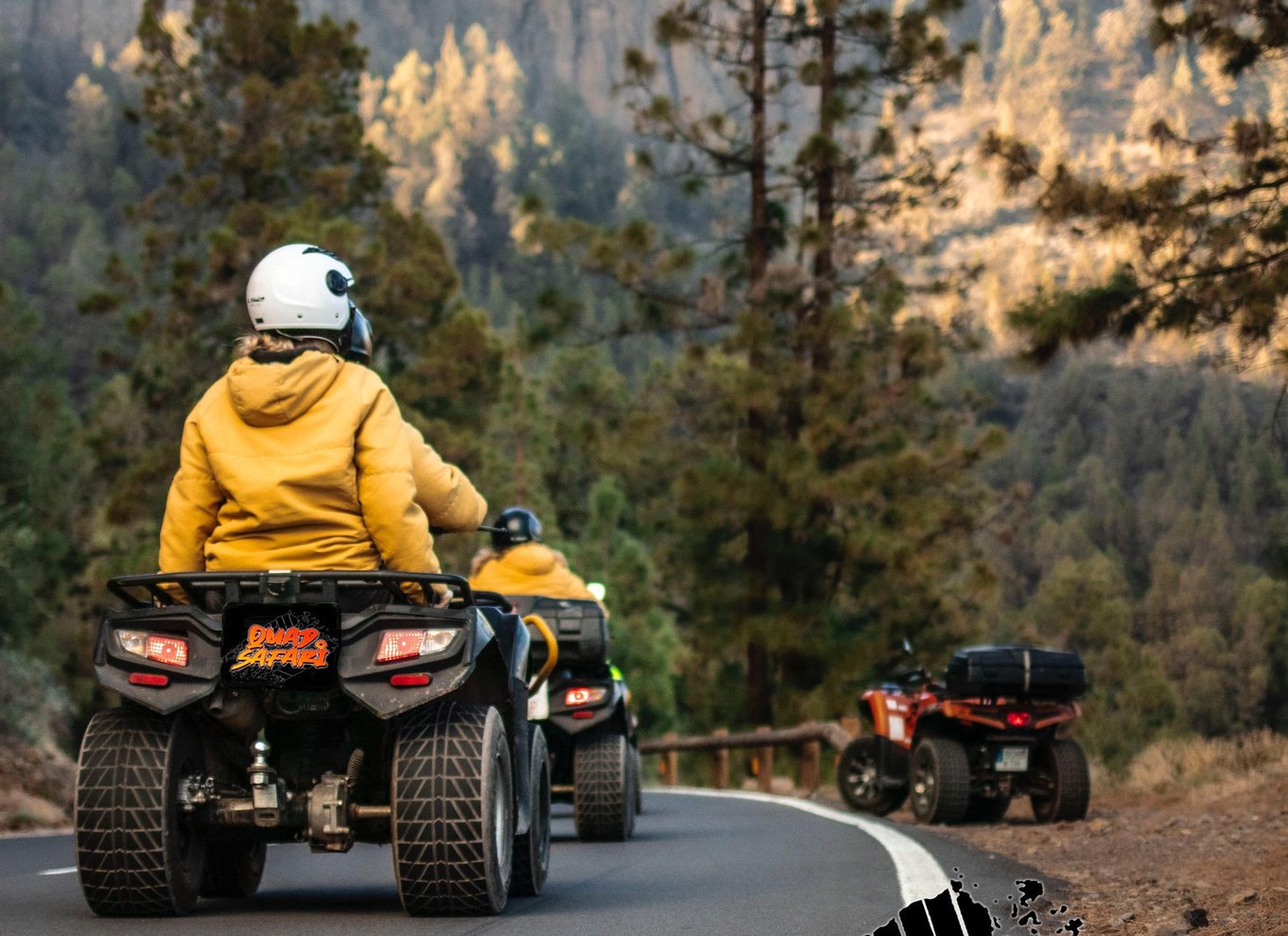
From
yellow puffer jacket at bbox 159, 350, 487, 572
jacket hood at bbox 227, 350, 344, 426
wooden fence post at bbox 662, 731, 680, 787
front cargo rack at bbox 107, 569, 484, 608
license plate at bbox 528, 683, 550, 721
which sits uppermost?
jacket hood at bbox 227, 350, 344, 426

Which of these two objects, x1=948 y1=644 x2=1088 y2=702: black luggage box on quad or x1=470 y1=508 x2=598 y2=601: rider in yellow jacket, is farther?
x1=948 y1=644 x2=1088 y2=702: black luggage box on quad

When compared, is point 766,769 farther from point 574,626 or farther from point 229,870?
point 229,870

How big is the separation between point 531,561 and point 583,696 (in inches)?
55.1

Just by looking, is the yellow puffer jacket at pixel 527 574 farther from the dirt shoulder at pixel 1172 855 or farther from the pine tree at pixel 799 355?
the pine tree at pixel 799 355

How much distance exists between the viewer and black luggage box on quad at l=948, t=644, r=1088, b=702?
15.0 metres

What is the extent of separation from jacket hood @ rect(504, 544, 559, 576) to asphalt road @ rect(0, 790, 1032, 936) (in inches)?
74.3

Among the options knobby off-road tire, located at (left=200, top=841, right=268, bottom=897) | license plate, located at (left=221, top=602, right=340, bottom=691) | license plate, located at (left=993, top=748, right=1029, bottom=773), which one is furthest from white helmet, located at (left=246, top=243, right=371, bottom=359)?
license plate, located at (left=993, top=748, right=1029, bottom=773)

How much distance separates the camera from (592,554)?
5972 centimetres

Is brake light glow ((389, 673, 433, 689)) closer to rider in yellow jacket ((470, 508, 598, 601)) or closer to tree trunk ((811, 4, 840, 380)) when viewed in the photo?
rider in yellow jacket ((470, 508, 598, 601))

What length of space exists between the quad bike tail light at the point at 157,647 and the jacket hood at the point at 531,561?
23.7 ft

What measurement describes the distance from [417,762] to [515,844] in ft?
4.02

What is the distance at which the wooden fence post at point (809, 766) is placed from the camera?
23.7 metres

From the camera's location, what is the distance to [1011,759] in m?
15.4

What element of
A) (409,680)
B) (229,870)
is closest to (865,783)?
(229,870)
